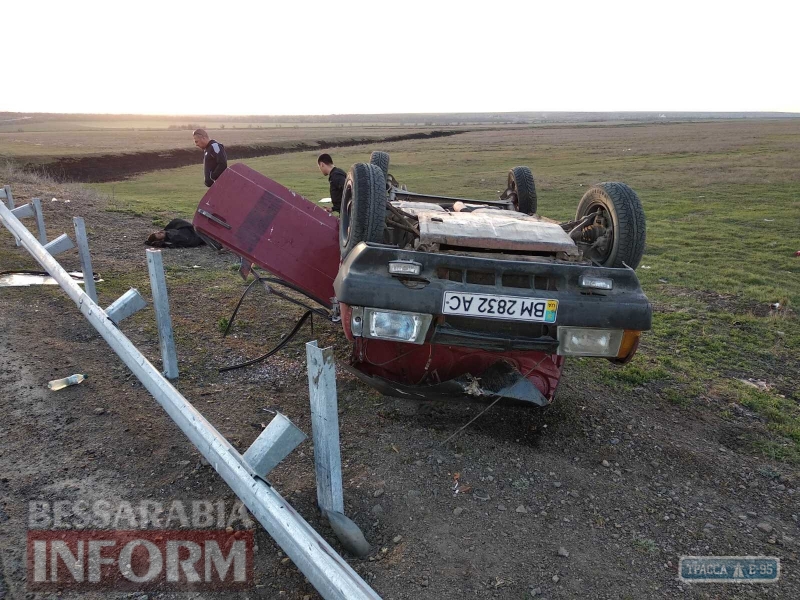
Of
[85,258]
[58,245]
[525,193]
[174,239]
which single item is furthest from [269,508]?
[174,239]

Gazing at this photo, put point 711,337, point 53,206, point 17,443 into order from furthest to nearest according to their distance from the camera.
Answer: point 53,206, point 711,337, point 17,443

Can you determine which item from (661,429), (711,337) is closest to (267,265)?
(661,429)

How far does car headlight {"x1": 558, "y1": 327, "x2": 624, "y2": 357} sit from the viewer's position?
11.0 ft

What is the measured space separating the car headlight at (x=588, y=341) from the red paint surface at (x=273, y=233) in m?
2.40

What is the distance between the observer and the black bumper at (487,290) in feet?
10.7

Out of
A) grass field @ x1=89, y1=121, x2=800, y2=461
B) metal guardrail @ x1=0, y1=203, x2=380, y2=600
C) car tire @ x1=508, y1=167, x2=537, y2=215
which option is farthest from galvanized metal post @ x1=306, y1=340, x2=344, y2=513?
car tire @ x1=508, y1=167, x2=537, y2=215

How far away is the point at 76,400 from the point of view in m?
3.85

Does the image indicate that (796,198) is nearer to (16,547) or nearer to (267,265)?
(267,265)

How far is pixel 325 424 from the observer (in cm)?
264

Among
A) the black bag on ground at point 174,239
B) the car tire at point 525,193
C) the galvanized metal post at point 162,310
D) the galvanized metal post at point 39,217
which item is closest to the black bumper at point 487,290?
the galvanized metal post at point 162,310

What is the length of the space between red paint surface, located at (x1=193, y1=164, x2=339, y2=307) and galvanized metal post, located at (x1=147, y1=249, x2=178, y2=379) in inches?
44.4

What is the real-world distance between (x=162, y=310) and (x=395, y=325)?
1.92 m

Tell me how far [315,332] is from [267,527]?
3.47 m

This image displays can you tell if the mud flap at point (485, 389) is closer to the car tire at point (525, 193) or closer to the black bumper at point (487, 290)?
the black bumper at point (487, 290)
